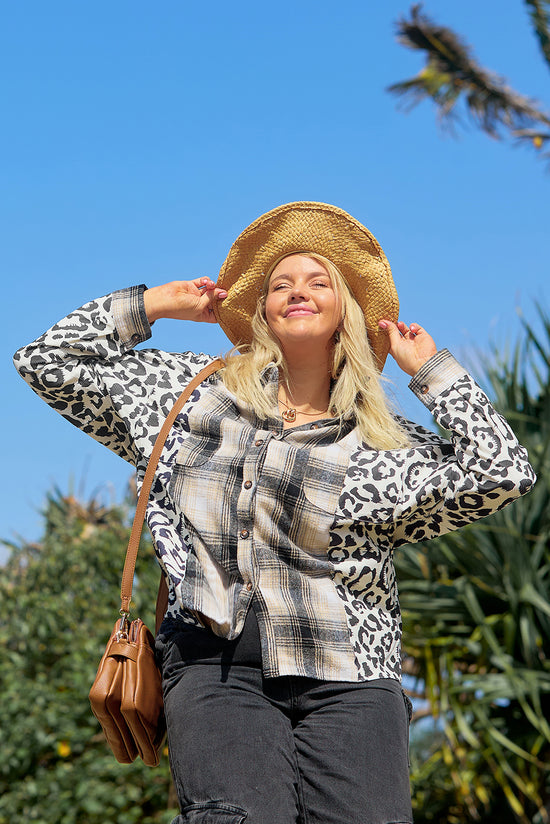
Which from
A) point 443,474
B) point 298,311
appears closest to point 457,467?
point 443,474

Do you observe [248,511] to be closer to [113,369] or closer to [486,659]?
[113,369]

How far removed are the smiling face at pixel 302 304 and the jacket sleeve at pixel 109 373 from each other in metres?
0.32

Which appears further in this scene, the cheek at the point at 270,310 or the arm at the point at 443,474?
the cheek at the point at 270,310

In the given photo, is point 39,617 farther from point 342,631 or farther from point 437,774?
point 342,631

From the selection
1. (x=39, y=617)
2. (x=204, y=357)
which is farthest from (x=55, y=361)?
(x=39, y=617)

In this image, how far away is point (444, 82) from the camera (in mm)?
12461

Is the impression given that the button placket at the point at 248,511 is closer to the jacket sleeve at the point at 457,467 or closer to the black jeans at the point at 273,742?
the black jeans at the point at 273,742

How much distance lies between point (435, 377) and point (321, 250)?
621mm

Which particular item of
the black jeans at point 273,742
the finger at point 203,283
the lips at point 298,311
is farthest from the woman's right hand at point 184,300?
the black jeans at point 273,742

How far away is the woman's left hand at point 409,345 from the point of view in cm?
286

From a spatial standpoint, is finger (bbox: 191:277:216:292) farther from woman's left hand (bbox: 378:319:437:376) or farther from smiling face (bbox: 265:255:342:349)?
woman's left hand (bbox: 378:319:437:376)

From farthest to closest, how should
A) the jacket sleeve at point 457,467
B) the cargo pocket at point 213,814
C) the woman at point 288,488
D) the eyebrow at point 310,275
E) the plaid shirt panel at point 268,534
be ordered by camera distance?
the eyebrow at point 310,275, the jacket sleeve at point 457,467, the plaid shirt panel at point 268,534, the woman at point 288,488, the cargo pocket at point 213,814

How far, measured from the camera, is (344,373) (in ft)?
9.67

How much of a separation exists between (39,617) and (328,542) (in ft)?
16.2
